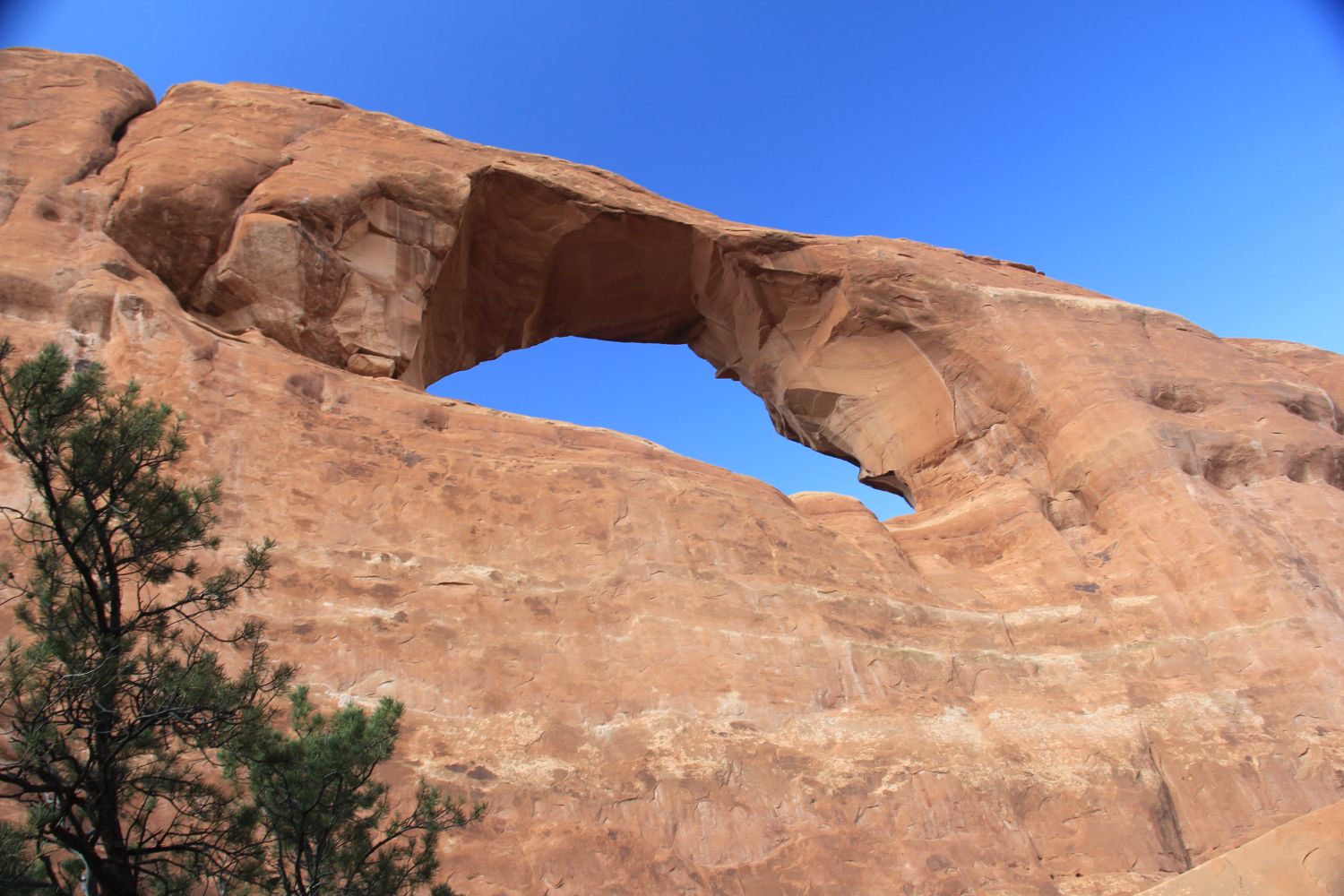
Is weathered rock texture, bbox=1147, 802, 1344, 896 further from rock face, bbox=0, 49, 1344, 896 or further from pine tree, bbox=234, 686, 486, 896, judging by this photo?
pine tree, bbox=234, 686, 486, 896

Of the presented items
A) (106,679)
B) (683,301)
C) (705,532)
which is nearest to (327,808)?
(106,679)

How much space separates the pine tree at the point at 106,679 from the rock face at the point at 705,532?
7.26 ft

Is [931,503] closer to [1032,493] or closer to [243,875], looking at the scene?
[1032,493]

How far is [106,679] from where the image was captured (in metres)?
5.07

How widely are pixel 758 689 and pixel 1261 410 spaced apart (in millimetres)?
9303

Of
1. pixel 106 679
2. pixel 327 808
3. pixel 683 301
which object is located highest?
pixel 683 301

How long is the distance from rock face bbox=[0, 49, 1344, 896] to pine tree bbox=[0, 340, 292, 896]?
221 centimetres

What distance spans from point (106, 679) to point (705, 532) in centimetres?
647

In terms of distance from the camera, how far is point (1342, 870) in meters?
6.12

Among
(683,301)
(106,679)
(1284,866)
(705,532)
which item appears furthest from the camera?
(683,301)

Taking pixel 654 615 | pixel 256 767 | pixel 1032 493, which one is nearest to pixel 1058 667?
pixel 1032 493

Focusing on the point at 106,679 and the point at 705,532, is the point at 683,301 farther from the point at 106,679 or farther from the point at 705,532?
the point at 106,679

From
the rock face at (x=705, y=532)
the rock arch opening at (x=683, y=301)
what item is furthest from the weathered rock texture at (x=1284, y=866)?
the rock arch opening at (x=683, y=301)

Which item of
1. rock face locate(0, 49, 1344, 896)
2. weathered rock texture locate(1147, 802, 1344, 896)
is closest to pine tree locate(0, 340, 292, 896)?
rock face locate(0, 49, 1344, 896)
